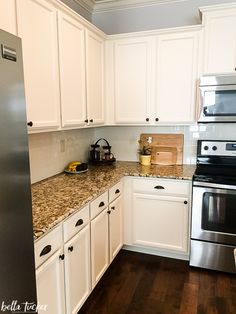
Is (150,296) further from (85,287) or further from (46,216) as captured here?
(46,216)

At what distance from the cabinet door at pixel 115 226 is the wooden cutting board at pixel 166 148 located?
764mm

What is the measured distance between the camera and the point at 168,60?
2.73 metres

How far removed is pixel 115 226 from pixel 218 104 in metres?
1.56

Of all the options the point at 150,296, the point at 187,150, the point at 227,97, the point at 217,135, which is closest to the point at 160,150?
the point at 187,150

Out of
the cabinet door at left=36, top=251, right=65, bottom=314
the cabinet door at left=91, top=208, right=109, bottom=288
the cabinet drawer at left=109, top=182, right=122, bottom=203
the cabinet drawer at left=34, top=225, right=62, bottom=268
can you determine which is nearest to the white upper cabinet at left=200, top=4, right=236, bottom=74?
the cabinet drawer at left=109, top=182, right=122, bottom=203

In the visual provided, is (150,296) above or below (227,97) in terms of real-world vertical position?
below

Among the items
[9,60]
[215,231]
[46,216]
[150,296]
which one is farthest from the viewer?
[215,231]

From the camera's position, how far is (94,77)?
106 inches

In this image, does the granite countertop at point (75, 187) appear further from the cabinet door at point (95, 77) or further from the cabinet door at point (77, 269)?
the cabinet door at point (95, 77)

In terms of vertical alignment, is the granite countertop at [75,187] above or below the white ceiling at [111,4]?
below

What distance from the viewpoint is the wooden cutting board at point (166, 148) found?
3055mm

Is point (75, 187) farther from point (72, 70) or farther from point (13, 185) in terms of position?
point (13, 185)

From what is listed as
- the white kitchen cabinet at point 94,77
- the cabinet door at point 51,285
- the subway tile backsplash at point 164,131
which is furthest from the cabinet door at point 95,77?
the cabinet door at point 51,285

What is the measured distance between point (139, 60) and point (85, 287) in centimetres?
227
